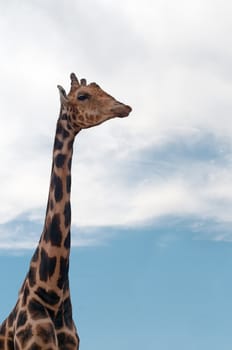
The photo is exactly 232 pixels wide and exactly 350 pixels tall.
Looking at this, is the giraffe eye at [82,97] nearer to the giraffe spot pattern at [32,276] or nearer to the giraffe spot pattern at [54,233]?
the giraffe spot pattern at [54,233]

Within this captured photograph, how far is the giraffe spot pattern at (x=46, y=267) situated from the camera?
355 inches

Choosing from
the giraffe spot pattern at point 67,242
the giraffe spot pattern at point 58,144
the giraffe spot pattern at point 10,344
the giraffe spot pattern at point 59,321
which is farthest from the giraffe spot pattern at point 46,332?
the giraffe spot pattern at point 58,144

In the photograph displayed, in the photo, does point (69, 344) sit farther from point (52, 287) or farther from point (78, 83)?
point (78, 83)

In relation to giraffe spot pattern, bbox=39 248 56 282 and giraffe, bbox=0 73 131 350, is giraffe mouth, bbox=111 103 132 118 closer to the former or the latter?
giraffe, bbox=0 73 131 350

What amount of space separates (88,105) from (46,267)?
237 cm

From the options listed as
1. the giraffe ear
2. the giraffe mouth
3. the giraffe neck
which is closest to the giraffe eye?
the giraffe ear

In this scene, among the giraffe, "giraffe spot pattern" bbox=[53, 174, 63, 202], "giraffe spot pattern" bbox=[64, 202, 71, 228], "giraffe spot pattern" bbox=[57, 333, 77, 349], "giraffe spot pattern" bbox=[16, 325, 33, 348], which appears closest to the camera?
"giraffe spot pattern" bbox=[16, 325, 33, 348]

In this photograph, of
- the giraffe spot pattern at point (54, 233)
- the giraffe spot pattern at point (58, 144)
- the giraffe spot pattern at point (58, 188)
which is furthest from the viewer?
the giraffe spot pattern at point (58, 144)

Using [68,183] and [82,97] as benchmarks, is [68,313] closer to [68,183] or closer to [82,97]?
[68,183]

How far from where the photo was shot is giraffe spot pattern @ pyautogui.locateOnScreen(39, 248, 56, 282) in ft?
29.6

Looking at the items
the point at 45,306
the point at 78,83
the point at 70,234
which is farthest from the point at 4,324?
the point at 78,83

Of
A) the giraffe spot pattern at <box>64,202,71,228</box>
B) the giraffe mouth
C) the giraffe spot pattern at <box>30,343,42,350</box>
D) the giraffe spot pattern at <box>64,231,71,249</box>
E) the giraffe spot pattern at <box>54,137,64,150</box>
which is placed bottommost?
the giraffe spot pattern at <box>30,343,42,350</box>

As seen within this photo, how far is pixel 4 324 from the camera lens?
9.28 metres

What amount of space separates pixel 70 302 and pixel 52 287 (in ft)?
1.37
